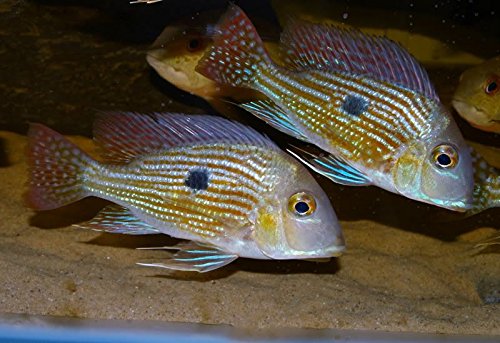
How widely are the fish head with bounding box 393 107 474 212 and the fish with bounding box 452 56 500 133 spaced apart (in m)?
1.47

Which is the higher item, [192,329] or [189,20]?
[189,20]

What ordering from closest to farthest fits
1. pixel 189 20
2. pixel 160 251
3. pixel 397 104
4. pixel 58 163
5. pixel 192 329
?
pixel 192 329, pixel 397 104, pixel 58 163, pixel 160 251, pixel 189 20

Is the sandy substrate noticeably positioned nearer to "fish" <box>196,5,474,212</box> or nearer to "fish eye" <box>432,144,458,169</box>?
"fish" <box>196,5,474,212</box>

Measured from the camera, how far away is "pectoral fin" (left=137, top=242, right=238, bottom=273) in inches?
112

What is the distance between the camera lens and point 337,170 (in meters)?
2.97

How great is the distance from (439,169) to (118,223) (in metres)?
1.69

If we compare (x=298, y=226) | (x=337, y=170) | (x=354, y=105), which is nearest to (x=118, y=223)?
(x=298, y=226)

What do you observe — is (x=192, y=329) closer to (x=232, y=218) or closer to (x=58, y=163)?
(x=232, y=218)

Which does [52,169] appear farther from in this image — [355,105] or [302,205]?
[355,105]

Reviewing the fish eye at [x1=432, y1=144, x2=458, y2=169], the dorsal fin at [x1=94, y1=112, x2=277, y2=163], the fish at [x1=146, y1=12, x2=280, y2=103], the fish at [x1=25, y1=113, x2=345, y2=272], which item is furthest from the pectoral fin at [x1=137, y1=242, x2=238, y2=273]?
the fish at [x1=146, y1=12, x2=280, y2=103]

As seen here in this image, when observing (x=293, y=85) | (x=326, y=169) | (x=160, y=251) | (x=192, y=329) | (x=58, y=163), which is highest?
(x=293, y=85)

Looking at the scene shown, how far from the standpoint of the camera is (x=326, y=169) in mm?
2984

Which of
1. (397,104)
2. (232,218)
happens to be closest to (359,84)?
(397,104)

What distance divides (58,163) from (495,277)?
9.93 feet
